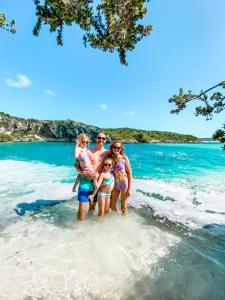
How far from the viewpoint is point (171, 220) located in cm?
776

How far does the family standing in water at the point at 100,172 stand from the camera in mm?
6184

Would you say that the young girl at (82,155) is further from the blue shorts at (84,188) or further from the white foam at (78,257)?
the white foam at (78,257)

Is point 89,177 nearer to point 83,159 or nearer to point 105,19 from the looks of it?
point 83,159

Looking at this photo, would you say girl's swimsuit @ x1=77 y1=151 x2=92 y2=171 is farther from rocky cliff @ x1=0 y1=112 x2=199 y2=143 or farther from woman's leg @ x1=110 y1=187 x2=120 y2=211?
rocky cliff @ x1=0 y1=112 x2=199 y2=143

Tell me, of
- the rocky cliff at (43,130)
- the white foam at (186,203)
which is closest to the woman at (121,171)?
the white foam at (186,203)

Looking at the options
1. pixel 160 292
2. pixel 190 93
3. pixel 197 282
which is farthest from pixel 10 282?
pixel 190 93

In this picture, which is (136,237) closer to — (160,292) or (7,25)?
(160,292)

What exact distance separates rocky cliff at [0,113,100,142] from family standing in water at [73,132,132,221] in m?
134

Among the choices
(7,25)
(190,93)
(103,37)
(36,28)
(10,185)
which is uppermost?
(36,28)

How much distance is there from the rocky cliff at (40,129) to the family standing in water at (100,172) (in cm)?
13403

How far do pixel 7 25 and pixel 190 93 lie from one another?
516 centimetres

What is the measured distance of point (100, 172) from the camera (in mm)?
6578

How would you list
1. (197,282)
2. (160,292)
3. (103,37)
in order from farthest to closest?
(103,37)
(197,282)
(160,292)

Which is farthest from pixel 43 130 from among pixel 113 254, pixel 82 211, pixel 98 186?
pixel 113 254
